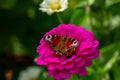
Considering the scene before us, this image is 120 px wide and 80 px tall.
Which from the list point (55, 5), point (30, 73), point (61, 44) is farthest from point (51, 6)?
point (30, 73)

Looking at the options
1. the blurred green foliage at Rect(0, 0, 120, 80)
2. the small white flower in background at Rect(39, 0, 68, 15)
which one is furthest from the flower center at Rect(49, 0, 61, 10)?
the blurred green foliage at Rect(0, 0, 120, 80)

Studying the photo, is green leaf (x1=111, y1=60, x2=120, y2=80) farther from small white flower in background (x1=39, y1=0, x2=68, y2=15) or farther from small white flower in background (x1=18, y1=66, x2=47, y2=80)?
small white flower in background (x1=18, y1=66, x2=47, y2=80)

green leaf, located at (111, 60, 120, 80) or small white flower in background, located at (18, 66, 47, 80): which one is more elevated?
small white flower in background, located at (18, 66, 47, 80)

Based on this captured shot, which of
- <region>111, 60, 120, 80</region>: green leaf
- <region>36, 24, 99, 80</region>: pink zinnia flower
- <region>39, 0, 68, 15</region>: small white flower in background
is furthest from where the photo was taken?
<region>111, 60, 120, 80</region>: green leaf

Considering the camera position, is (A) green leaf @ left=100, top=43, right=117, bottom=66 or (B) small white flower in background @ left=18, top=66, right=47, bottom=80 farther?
(B) small white flower in background @ left=18, top=66, right=47, bottom=80

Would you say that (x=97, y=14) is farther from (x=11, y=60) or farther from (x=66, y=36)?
(x=66, y=36)

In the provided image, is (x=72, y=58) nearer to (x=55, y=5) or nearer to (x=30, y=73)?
(x=55, y=5)
